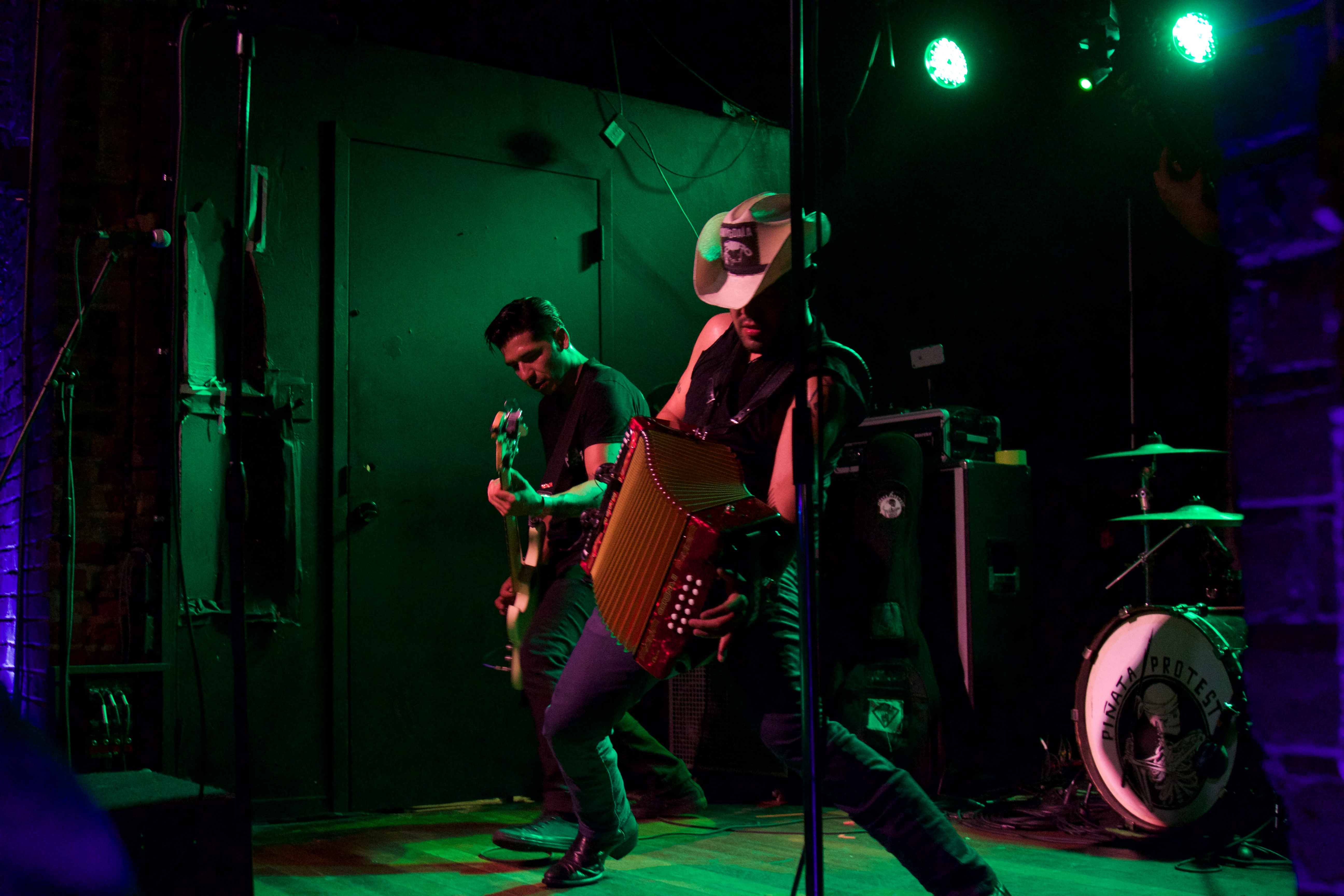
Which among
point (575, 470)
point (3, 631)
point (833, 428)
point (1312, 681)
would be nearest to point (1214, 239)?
point (1312, 681)

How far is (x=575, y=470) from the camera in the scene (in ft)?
12.8

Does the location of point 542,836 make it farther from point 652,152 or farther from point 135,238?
point 652,152

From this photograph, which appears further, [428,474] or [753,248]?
[428,474]

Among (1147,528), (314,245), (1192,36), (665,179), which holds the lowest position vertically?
(1147,528)

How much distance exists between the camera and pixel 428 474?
17.4 ft

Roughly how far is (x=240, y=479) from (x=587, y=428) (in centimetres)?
162

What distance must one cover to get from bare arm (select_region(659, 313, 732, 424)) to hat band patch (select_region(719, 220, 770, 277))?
0.89ft

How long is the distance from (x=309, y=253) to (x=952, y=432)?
317 cm

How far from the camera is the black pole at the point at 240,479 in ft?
7.16

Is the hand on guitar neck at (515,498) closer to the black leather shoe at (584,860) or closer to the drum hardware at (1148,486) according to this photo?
the black leather shoe at (584,860)

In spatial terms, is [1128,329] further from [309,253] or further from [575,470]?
[309,253]

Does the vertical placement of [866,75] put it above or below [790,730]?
above

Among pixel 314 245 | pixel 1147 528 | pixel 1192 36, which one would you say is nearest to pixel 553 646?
pixel 314 245

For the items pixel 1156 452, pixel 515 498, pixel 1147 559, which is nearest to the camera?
pixel 515 498
